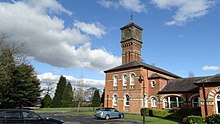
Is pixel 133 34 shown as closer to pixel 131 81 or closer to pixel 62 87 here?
pixel 131 81

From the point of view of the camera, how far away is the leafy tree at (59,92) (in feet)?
189

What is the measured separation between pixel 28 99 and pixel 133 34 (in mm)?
29250

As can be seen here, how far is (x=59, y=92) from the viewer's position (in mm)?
58969

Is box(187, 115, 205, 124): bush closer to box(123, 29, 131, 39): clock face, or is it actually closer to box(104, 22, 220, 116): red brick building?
box(104, 22, 220, 116): red brick building

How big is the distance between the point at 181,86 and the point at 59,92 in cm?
3730

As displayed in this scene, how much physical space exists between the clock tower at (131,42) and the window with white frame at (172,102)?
1849 centimetres

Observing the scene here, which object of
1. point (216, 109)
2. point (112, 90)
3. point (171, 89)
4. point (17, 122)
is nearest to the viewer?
point (17, 122)

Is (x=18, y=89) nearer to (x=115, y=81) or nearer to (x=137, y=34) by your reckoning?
(x=115, y=81)

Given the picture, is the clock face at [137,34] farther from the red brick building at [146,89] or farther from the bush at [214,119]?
the bush at [214,119]

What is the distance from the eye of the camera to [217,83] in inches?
839

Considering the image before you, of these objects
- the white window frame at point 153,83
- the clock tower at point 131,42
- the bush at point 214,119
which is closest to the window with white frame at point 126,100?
the white window frame at point 153,83

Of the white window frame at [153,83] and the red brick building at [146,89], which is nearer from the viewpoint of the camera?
the red brick building at [146,89]

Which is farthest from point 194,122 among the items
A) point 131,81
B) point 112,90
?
point 112,90

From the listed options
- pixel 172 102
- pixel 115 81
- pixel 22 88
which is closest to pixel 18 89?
pixel 22 88
